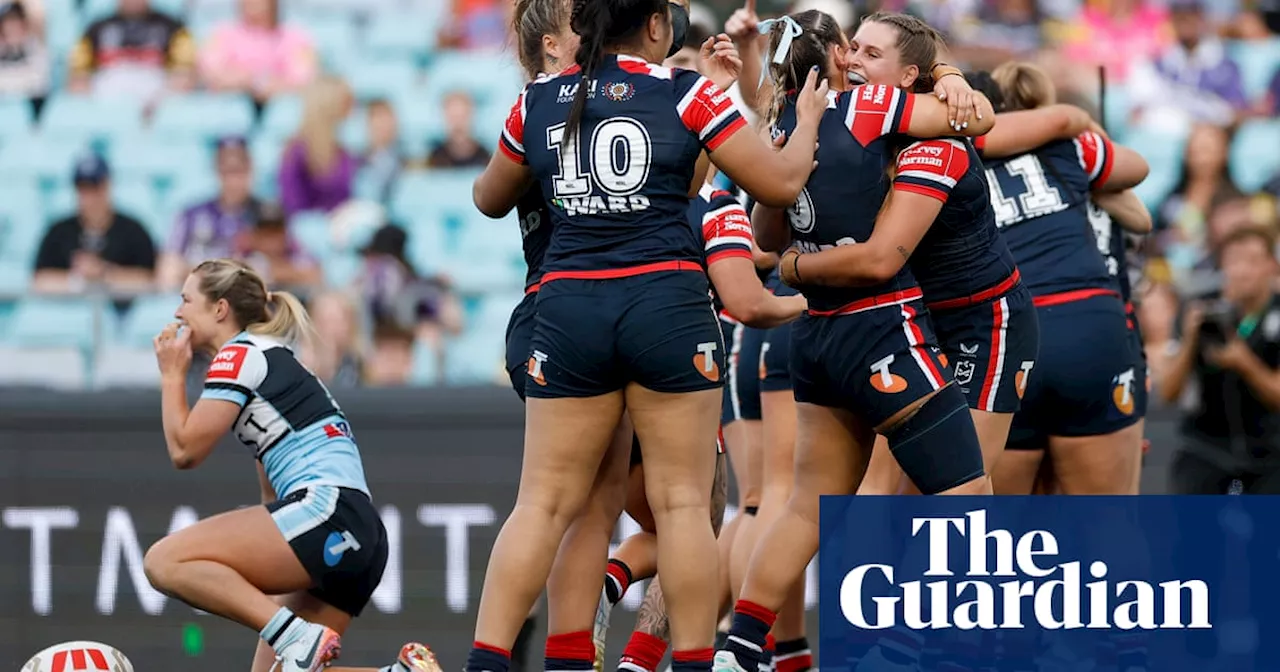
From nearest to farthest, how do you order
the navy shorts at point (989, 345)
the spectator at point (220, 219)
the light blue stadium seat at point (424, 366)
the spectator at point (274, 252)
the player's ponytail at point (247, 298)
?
the navy shorts at point (989, 345) < the player's ponytail at point (247, 298) < the light blue stadium seat at point (424, 366) < the spectator at point (274, 252) < the spectator at point (220, 219)

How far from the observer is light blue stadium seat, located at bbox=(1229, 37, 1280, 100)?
14.5 m

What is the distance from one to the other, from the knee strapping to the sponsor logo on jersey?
7.55 feet

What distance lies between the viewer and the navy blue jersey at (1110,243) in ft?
22.9

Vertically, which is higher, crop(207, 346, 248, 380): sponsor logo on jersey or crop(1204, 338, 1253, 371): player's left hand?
crop(1204, 338, 1253, 371): player's left hand

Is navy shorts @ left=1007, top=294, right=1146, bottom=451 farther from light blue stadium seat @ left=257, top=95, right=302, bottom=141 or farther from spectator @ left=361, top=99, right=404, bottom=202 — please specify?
light blue stadium seat @ left=257, top=95, right=302, bottom=141

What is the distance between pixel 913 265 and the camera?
5785 millimetres

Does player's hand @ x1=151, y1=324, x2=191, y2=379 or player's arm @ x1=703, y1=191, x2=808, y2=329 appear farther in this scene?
player's hand @ x1=151, y1=324, x2=191, y2=379

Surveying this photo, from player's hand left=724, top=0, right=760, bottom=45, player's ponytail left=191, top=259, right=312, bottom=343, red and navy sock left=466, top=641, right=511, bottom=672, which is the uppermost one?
player's hand left=724, top=0, right=760, bottom=45

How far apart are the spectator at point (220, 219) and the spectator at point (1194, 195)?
20.6ft

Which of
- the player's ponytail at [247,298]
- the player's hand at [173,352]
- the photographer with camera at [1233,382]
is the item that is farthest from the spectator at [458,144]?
the player's hand at [173,352]

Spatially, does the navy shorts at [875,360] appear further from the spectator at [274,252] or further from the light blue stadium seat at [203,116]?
the light blue stadium seat at [203,116]

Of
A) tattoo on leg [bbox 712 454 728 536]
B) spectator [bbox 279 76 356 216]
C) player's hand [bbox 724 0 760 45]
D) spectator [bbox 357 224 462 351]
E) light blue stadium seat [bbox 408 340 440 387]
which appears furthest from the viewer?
A: spectator [bbox 279 76 356 216]

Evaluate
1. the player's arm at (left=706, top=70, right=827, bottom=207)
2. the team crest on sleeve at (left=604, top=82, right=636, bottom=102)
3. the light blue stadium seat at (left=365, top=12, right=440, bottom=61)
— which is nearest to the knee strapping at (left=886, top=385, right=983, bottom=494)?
the player's arm at (left=706, top=70, right=827, bottom=207)

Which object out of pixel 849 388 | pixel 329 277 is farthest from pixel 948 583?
pixel 329 277
